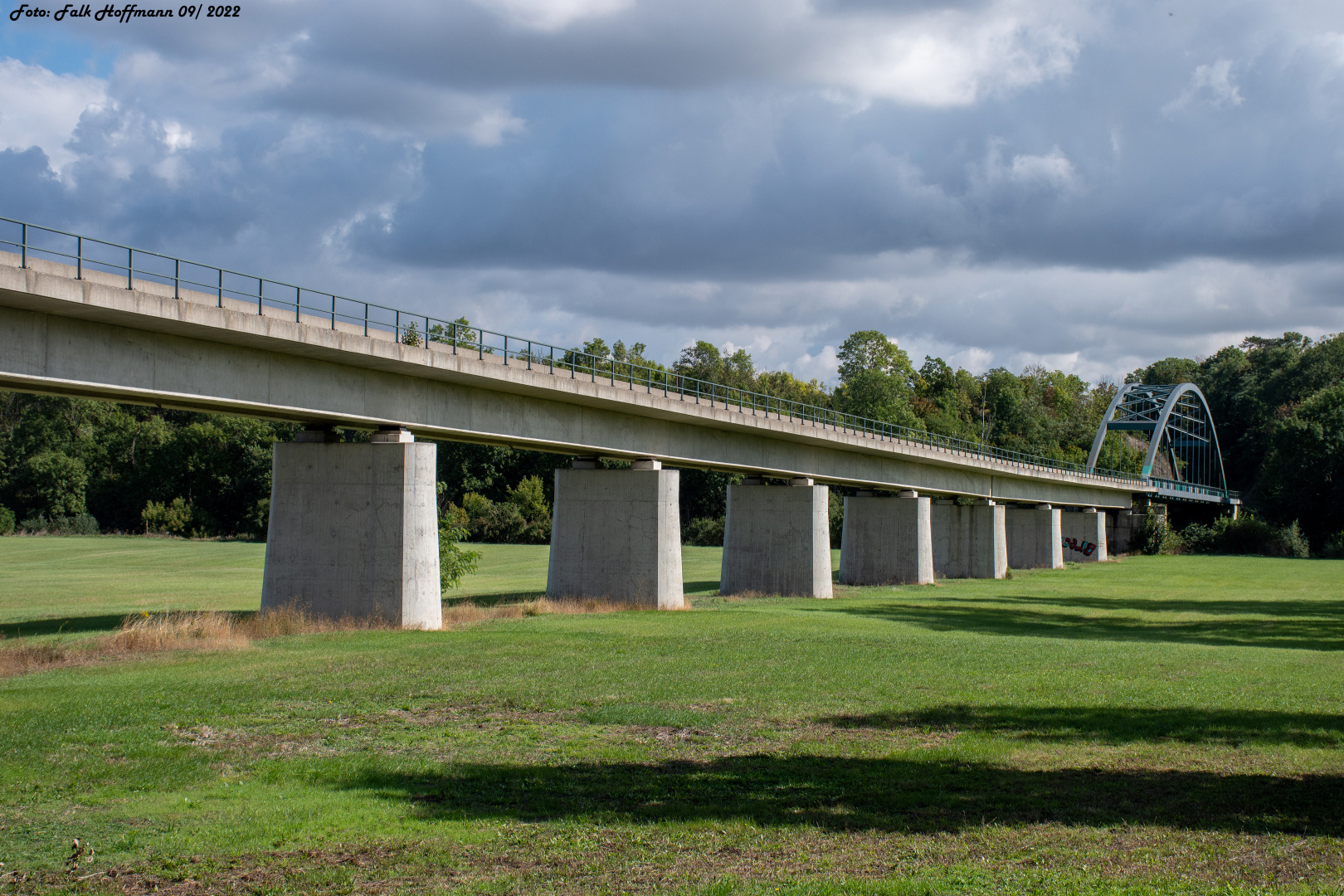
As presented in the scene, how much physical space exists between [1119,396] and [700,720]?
112706 mm

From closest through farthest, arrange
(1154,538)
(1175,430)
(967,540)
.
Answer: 1. (967,540)
2. (1154,538)
3. (1175,430)

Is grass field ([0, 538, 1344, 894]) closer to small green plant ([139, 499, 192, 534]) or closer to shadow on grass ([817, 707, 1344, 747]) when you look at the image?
shadow on grass ([817, 707, 1344, 747])

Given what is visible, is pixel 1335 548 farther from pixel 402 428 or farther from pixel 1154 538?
pixel 402 428

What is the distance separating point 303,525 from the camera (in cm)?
2995

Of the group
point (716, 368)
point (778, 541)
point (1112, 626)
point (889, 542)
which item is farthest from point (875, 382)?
point (1112, 626)

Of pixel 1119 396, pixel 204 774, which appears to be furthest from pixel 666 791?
pixel 1119 396

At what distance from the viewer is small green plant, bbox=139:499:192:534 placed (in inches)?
3831

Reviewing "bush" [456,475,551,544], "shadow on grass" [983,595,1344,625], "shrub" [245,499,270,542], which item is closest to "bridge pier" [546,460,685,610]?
"shadow on grass" [983,595,1344,625]

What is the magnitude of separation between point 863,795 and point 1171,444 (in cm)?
12436

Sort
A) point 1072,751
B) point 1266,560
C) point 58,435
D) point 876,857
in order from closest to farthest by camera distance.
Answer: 1. point 876,857
2. point 1072,751
3. point 1266,560
4. point 58,435

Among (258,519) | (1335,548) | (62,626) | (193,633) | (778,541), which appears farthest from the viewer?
(258,519)

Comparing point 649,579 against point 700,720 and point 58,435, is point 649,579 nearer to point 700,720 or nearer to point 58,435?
point 700,720

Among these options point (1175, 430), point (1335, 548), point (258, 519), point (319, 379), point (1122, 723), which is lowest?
point (1122, 723)

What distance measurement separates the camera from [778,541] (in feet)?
166
